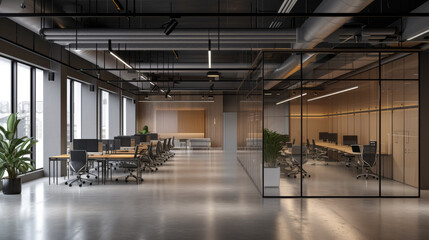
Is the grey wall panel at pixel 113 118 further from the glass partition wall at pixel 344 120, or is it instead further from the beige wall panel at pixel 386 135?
the beige wall panel at pixel 386 135

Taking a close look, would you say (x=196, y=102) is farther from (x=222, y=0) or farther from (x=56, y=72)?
(x=222, y=0)

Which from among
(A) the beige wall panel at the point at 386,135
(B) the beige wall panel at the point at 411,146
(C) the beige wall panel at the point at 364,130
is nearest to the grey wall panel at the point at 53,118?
(C) the beige wall panel at the point at 364,130

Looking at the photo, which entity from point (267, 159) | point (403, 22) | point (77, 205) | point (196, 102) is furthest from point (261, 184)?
point (196, 102)

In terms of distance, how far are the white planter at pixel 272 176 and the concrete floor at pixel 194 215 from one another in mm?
412

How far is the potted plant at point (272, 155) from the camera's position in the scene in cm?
856

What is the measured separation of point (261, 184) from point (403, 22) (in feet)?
14.8

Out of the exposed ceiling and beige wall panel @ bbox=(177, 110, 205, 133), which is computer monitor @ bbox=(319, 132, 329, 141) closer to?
the exposed ceiling

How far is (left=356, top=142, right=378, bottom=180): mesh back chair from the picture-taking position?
8242 mm

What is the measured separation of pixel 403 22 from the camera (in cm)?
788

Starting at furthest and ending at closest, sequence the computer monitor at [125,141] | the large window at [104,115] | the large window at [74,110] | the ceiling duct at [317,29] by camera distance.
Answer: the large window at [104,115] → the large window at [74,110] → the computer monitor at [125,141] → the ceiling duct at [317,29]

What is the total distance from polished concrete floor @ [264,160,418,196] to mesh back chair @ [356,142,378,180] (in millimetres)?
107

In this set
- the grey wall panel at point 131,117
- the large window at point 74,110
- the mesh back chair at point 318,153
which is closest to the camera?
the mesh back chair at point 318,153

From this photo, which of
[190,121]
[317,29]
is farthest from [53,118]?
[190,121]

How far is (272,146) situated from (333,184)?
154 cm
